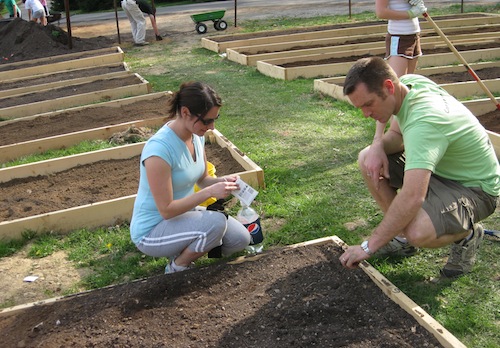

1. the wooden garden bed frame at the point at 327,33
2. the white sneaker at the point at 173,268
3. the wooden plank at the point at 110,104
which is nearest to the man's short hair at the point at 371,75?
the white sneaker at the point at 173,268

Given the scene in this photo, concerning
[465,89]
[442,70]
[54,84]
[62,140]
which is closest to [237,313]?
[62,140]

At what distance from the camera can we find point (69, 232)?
4383 millimetres

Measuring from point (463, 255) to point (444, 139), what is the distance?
802 millimetres

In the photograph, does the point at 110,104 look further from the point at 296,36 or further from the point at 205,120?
the point at 296,36

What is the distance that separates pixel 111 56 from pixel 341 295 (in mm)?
10720

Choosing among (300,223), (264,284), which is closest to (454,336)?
(264,284)

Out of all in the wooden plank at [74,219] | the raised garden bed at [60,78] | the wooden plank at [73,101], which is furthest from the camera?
the raised garden bed at [60,78]

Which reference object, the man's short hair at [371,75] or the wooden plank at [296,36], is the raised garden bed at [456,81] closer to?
the man's short hair at [371,75]

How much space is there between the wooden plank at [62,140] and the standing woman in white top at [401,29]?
10.1 ft

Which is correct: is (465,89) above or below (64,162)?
above

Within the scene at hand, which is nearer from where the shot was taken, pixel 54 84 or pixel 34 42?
pixel 54 84

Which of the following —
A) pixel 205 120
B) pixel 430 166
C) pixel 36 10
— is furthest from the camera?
pixel 36 10

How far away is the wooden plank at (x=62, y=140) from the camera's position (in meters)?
6.29

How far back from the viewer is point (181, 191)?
341 centimetres
